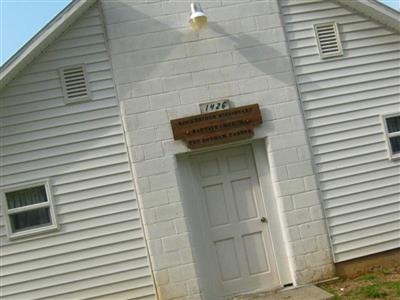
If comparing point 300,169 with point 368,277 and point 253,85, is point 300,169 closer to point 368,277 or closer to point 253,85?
point 253,85

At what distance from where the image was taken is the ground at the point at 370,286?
691 centimetres

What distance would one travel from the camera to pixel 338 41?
8.11 meters

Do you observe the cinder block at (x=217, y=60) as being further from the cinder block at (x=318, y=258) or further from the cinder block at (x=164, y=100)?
the cinder block at (x=318, y=258)

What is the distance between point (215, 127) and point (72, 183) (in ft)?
7.21

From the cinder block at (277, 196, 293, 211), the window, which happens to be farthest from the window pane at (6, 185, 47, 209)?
the window

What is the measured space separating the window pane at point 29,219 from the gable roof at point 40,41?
6.03 ft

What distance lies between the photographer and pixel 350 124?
8.03 m

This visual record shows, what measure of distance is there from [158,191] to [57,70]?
2.29 meters

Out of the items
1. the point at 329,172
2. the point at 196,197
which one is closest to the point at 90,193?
→ the point at 196,197

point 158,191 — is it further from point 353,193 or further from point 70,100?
point 353,193

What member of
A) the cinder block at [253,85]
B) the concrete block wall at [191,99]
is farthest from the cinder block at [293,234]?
the cinder block at [253,85]

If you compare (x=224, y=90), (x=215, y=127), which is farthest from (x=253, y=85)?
(x=215, y=127)

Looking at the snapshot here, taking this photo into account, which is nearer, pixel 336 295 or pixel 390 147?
pixel 336 295

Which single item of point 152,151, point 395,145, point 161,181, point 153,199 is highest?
point 152,151
